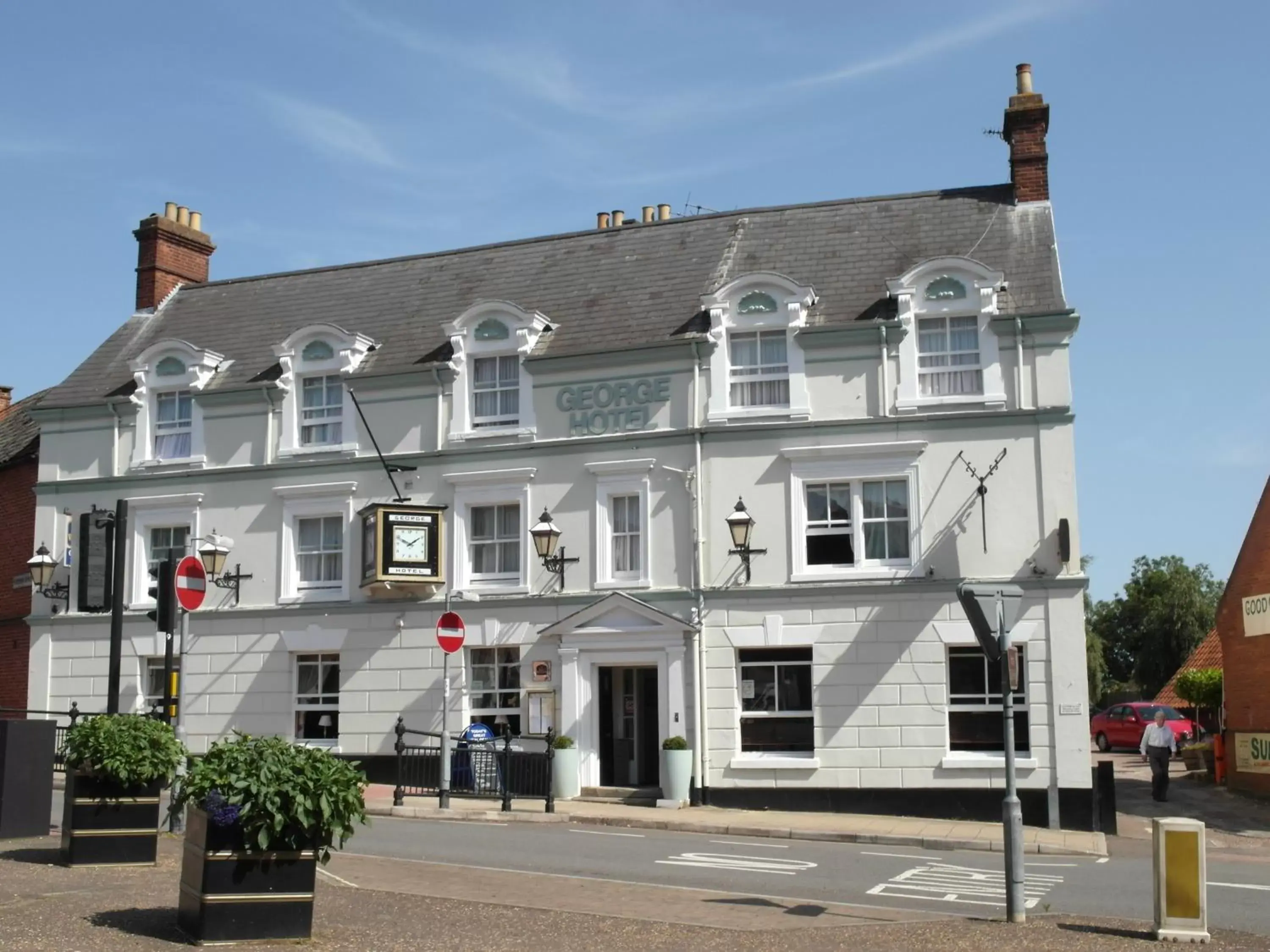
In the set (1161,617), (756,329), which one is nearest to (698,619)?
(756,329)

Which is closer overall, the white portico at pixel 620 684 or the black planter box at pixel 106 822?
the black planter box at pixel 106 822

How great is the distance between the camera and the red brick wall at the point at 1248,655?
88.6 feet

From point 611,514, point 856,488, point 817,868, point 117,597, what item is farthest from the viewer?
point 611,514

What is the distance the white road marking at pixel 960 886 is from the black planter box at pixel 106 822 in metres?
7.11

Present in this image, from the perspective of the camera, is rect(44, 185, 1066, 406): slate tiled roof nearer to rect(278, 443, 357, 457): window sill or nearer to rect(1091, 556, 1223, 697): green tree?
rect(278, 443, 357, 457): window sill

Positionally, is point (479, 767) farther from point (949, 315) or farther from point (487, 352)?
point (949, 315)

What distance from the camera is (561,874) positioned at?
48.3 ft

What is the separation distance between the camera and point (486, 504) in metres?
25.2

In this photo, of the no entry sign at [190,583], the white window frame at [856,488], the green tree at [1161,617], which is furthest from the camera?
the green tree at [1161,617]

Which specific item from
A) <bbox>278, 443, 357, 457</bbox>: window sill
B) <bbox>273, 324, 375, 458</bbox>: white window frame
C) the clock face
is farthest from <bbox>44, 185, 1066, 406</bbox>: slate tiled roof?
the clock face

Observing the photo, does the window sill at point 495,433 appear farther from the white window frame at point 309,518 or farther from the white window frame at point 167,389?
the white window frame at point 167,389

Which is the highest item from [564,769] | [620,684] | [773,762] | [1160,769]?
[620,684]

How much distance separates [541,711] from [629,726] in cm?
157

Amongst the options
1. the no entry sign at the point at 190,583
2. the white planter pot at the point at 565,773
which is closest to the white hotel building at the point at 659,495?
the white planter pot at the point at 565,773
